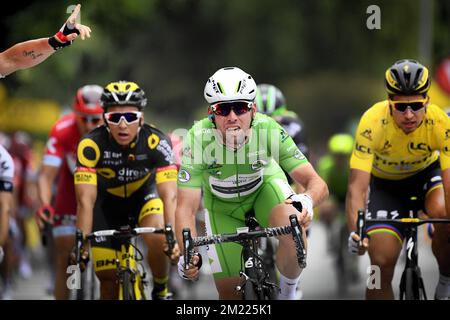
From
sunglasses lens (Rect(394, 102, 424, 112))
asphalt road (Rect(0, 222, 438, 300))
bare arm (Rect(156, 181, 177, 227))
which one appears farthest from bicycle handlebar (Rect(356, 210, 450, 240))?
asphalt road (Rect(0, 222, 438, 300))

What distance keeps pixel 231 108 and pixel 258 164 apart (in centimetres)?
64

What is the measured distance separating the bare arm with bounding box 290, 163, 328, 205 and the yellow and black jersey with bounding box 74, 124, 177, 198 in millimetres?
1646

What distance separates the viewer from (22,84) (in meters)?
21.4

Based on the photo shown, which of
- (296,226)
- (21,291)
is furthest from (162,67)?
(296,226)

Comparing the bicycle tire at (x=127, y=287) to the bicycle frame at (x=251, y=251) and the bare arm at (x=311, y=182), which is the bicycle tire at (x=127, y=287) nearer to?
the bicycle frame at (x=251, y=251)

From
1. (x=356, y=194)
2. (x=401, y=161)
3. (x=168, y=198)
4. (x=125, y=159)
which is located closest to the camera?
(x=356, y=194)

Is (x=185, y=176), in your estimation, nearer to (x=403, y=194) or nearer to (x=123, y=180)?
(x=123, y=180)

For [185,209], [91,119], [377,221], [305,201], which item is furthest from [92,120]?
[305,201]

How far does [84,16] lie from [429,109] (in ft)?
36.7

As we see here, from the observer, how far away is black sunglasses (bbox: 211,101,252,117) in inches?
320

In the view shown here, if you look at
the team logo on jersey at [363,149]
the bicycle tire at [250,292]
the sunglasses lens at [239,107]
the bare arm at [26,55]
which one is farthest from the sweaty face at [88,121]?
the bicycle tire at [250,292]

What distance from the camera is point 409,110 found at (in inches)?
362
